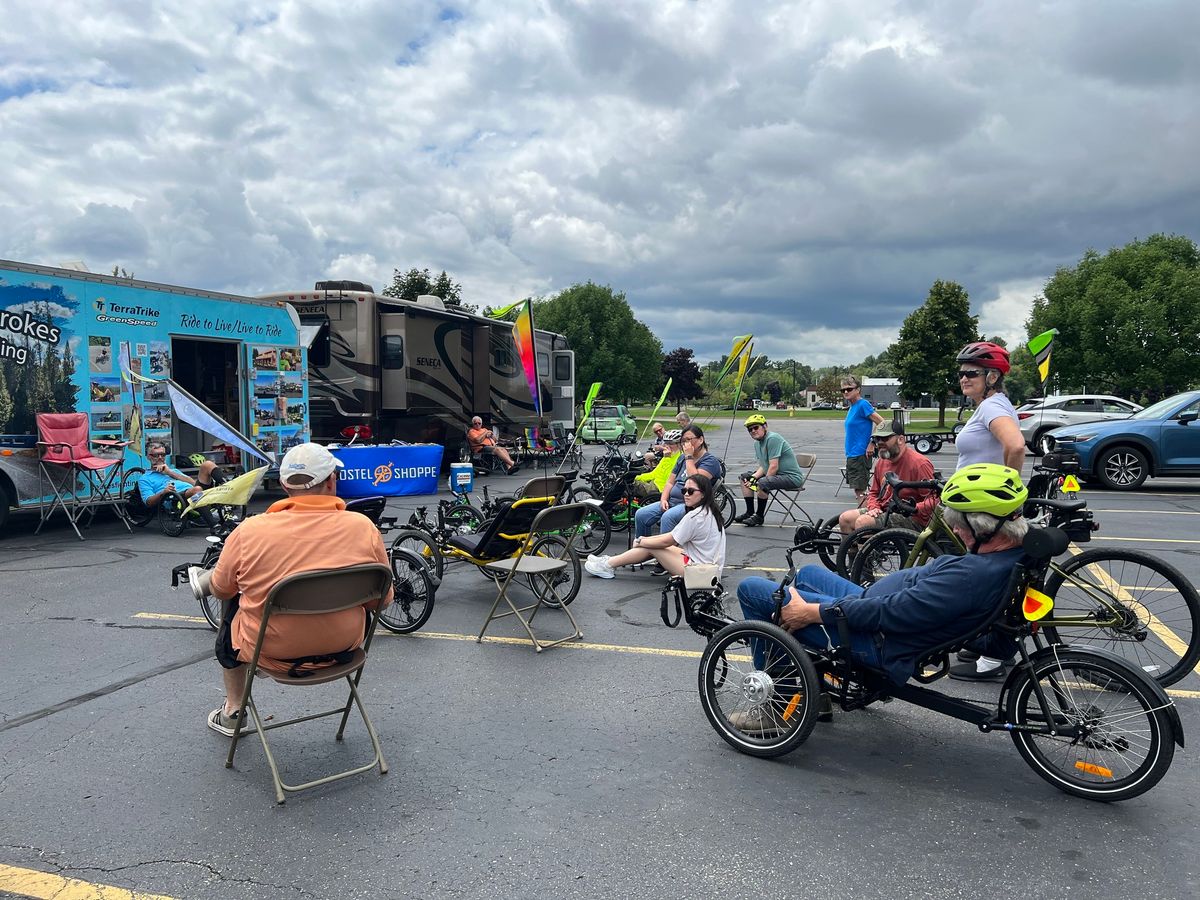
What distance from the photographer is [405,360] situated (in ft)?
48.0

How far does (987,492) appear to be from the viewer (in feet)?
11.2

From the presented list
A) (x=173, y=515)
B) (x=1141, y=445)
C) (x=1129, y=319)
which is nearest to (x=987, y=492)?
(x=173, y=515)

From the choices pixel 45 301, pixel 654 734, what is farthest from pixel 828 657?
pixel 45 301

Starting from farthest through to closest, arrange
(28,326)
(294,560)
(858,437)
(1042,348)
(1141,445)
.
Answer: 1. (1042,348)
2. (1141,445)
3. (858,437)
4. (28,326)
5. (294,560)

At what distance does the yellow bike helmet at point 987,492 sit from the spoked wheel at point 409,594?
144 inches

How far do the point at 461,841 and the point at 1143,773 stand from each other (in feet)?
8.87

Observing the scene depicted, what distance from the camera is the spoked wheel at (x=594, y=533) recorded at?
8.73 m

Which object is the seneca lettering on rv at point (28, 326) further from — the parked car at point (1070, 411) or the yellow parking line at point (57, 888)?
the parked car at point (1070, 411)

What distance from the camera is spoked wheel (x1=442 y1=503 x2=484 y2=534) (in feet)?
24.6

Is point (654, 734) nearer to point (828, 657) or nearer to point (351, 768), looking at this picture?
point (828, 657)

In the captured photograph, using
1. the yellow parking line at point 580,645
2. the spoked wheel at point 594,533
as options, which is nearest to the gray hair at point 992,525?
the yellow parking line at point 580,645

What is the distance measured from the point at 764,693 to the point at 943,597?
0.92 meters

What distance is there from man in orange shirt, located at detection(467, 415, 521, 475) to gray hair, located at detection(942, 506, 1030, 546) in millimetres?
13681

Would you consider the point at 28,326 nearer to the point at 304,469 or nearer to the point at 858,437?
the point at 304,469
